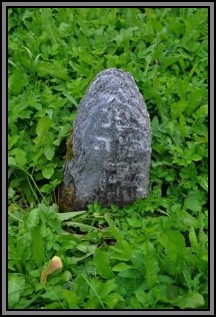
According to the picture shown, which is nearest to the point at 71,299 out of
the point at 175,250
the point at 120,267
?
the point at 120,267

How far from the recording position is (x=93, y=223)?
382 cm

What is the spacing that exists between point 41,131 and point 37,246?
990mm

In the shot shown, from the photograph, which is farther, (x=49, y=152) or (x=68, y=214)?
(x=49, y=152)

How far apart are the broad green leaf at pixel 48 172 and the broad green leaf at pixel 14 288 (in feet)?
2.59

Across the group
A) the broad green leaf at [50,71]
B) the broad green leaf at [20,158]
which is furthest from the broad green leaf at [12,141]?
the broad green leaf at [50,71]

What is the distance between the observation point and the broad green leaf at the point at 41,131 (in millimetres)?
4113

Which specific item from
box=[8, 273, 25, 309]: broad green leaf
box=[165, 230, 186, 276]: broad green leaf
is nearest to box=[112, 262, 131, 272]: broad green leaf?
box=[165, 230, 186, 276]: broad green leaf

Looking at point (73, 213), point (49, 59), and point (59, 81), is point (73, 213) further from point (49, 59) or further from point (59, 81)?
point (49, 59)

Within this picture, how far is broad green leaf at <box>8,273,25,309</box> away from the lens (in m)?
3.26

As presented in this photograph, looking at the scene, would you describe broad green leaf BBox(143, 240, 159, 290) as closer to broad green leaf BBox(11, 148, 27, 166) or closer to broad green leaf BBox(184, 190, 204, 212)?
broad green leaf BBox(184, 190, 204, 212)

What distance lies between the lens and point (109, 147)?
3.71 metres

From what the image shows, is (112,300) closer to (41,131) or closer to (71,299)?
(71,299)

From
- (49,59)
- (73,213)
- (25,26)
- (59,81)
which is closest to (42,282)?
(73,213)

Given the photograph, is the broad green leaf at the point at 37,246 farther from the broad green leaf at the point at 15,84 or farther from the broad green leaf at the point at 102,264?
the broad green leaf at the point at 15,84
